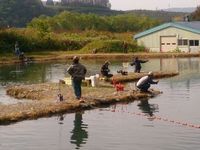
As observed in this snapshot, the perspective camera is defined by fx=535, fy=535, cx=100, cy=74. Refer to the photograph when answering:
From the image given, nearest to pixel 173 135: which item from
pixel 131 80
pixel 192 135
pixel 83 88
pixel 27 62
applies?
pixel 192 135

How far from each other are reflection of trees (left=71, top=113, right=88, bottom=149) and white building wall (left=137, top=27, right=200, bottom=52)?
46938 millimetres

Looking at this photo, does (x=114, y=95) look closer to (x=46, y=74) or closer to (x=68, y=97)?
(x=68, y=97)

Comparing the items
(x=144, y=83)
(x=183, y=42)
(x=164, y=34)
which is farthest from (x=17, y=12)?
(x=144, y=83)

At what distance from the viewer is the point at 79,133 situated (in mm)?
19266

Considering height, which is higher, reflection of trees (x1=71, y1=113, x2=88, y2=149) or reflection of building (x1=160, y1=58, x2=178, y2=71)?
reflection of building (x1=160, y1=58, x2=178, y2=71)

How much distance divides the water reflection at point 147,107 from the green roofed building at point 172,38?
42.0 metres

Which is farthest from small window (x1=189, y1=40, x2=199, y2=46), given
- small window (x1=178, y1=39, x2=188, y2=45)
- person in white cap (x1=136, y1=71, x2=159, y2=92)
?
person in white cap (x1=136, y1=71, x2=159, y2=92)

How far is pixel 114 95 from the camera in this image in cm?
2652

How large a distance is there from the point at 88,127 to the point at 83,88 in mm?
8328

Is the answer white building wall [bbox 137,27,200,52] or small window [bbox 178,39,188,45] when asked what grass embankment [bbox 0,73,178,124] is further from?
small window [bbox 178,39,188,45]

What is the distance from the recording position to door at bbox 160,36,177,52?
69125mm

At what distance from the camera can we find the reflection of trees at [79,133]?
17.9 m

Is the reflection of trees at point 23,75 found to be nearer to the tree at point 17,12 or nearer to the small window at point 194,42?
the small window at point 194,42

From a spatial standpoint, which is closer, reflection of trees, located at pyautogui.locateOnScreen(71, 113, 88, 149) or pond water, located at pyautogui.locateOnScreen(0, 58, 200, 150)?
pond water, located at pyautogui.locateOnScreen(0, 58, 200, 150)
